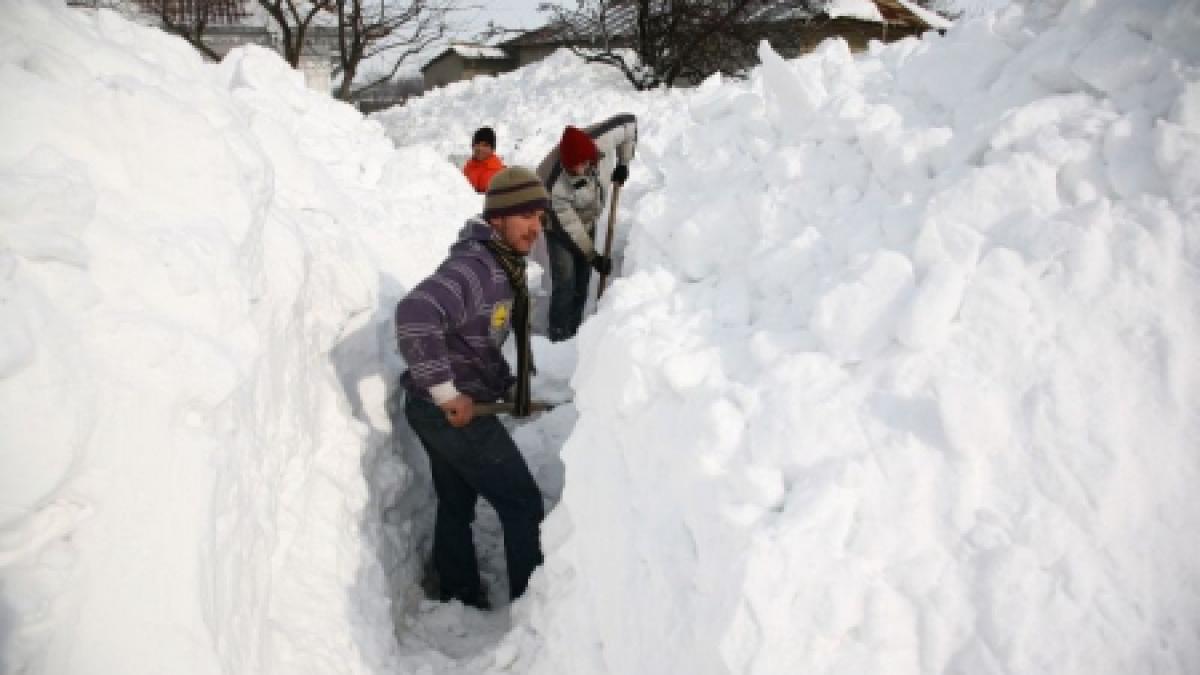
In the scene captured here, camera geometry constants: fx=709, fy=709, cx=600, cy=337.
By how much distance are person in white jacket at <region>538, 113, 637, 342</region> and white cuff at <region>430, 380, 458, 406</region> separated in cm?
194

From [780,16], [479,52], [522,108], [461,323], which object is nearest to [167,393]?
[461,323]

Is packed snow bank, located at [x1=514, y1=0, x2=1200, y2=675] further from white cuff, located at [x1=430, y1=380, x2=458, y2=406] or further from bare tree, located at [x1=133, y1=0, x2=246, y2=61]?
bare tree, located at [x1=133, y1=0, x2=246, y2=61]

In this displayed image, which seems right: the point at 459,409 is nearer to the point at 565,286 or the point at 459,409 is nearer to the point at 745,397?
the point at 745,397

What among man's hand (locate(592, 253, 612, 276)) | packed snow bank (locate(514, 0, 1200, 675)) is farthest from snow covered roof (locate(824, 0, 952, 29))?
packed snow bank (locate(514, 0, 1200, 675))

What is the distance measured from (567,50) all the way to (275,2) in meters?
6.05

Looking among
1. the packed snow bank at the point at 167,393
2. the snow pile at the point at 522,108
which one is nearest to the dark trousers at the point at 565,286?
the packed snow bank at the point at 167,393

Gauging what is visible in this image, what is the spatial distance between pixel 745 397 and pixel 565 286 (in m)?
3.14

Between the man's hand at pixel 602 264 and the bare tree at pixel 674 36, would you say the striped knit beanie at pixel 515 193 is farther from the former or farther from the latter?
the bare tree at pixel 674 36

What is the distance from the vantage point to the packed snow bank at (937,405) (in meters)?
1.74

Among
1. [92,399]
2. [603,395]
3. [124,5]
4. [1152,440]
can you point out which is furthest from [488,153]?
[124,5]

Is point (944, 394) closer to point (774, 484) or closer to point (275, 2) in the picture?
point (774, 484)

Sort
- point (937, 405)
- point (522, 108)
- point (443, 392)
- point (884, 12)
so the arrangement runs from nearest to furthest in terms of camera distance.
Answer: point (937, 405) < point (443, 392) < point (522, 108) < point (884, 12)

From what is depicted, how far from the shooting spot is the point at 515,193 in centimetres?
295

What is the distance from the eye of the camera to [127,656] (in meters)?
1.67
